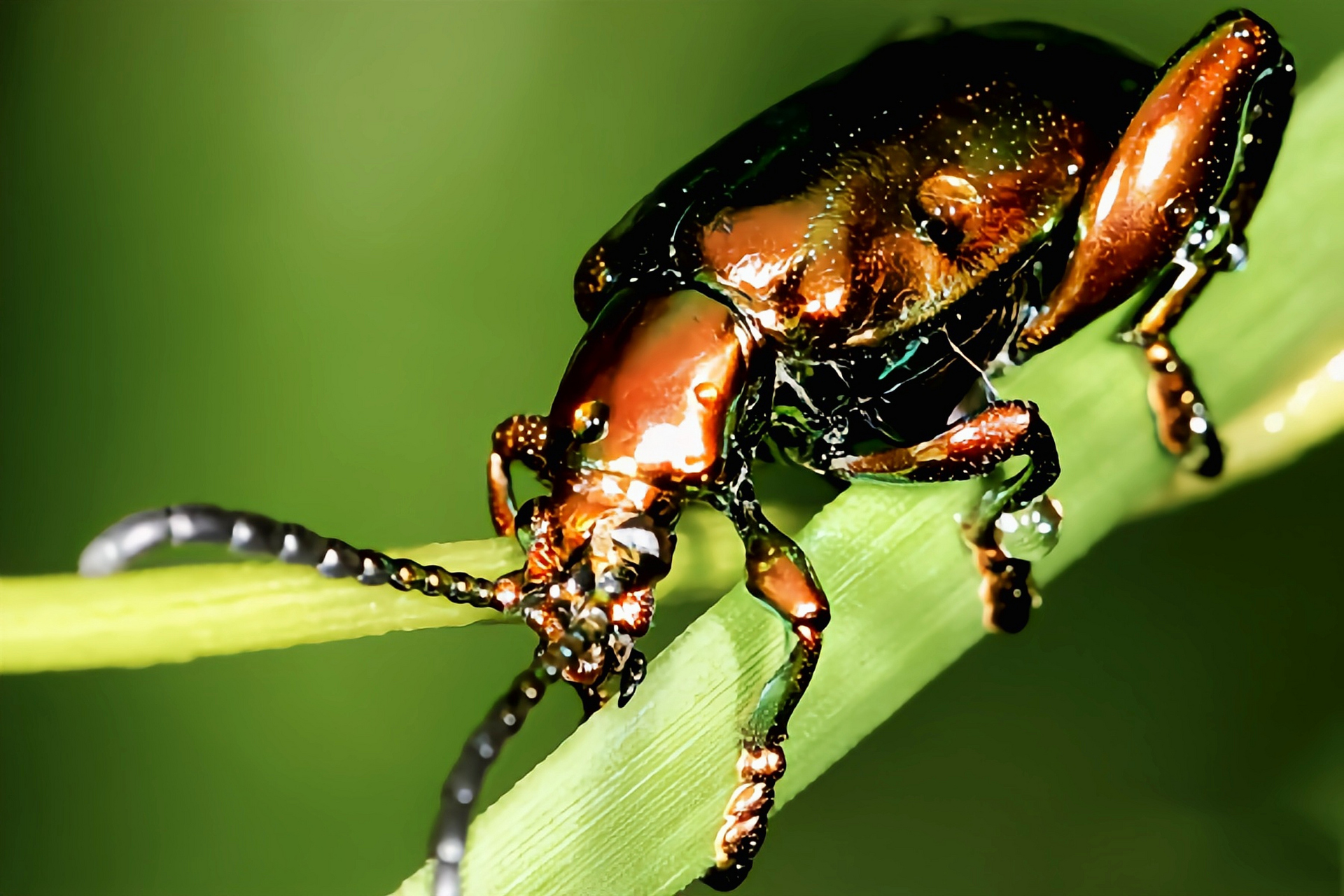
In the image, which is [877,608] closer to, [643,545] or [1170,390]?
[643,545]

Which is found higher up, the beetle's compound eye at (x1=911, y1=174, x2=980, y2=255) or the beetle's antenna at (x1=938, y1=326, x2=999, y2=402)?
the beetle's compound eye at (x1=911, y1=174, x2=980, y2=255)

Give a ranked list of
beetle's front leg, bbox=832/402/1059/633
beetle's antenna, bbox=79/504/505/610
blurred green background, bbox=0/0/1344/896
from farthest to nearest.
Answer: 1. blurred green background, bbox=0/0/1344/896
2. beetle's front leg, bbox=832/402/1059/633
3. beetle's antenna, bbox=79/504/505/610

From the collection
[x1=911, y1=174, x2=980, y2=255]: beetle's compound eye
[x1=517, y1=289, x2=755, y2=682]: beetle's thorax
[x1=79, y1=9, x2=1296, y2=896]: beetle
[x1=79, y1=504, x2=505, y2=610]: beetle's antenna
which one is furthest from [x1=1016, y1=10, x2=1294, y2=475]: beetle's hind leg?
[x1=79, y1=504, x2=505, y2=610]: beetle's antenna

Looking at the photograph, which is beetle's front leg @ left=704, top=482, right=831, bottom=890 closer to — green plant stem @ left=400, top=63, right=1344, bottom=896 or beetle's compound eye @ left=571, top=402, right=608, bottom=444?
green plant stem @ left=400, top=63, right=1344, bottom=896

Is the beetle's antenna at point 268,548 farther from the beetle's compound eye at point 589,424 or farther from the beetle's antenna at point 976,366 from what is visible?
the beetle's antenna at point 976,366

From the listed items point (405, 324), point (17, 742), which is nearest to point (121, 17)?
point (405, 324)

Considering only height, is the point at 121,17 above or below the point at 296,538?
above

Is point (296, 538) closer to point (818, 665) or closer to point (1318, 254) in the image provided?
point (818, 665)

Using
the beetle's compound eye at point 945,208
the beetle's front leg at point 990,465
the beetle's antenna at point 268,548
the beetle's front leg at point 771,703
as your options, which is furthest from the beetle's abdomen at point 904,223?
the beetle's antenna at point 268,548
